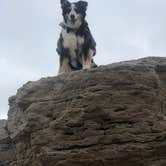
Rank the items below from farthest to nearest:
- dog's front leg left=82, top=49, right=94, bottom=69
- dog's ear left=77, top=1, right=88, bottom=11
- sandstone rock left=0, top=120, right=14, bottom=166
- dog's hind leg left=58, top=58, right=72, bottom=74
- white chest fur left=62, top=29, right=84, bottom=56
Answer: dog's ear left=77, top=1, right=88, bottom=11 < dog's hind leg left=58, top=58, right=72, bottom=74 < white chest fur left=62, top=29, right=84, bottom=56 < dog's front leg left=82, top=49, right=94, bottom=69 < sandstone rock left=0, top=120, right=14, bottom=166

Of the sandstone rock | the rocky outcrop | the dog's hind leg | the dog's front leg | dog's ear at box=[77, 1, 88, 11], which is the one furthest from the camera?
dog's ear at box=[77, 1, 88, 11]

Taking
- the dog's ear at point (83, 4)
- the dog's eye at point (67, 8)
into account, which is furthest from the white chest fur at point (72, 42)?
the dog's ear at point (83, 4)

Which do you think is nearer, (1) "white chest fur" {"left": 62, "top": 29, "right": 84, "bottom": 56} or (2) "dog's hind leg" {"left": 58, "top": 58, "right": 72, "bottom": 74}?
(1) "white chest fur" {"left": 62, "top": 29, "right": 84, "bottom": 56}

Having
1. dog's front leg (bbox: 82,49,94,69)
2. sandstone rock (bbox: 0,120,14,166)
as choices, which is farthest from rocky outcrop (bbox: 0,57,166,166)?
dog's front leg (bbox: 82,49,94,69)

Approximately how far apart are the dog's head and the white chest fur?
19cm

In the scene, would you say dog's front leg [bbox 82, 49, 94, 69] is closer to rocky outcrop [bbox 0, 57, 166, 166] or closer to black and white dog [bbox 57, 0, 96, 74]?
black and white dog [bbox 57, 0, 96, 74]

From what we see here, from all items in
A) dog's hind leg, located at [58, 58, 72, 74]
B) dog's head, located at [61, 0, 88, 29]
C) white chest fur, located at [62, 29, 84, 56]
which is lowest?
dog's hind leg, located at [58, 58, 72, 74]

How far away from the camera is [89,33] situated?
36.5 feet

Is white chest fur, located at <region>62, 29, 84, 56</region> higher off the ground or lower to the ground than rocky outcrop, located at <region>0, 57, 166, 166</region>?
higher

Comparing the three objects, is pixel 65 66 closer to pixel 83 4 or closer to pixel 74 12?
pixel 74 12

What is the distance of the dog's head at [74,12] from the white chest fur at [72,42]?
19cm

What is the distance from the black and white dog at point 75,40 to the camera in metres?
10.9

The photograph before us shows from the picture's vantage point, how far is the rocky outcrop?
334 inches

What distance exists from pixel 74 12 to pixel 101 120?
3179 millimetres
